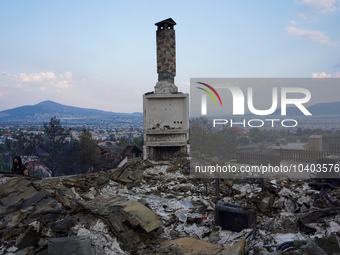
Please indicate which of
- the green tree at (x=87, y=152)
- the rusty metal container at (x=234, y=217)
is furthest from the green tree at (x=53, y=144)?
the rusty metal container at (x=234, y=217)

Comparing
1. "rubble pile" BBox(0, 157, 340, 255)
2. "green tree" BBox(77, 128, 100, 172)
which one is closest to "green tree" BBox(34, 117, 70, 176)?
"green tree" BBox(77, 128, 100, 172)

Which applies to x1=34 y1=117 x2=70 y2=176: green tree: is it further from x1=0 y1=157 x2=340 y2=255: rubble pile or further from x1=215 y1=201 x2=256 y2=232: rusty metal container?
x1=215 y1=201 x2=256 y2=232: rusty metal container

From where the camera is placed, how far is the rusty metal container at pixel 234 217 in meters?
4.64

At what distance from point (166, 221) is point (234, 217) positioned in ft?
4.27

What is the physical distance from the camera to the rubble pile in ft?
13.3

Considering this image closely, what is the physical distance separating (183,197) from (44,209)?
309 cm

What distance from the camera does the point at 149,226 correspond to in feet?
15.6

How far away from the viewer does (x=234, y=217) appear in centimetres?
483

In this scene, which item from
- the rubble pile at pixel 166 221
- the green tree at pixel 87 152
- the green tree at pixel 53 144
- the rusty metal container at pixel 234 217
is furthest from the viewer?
the green tree at pixel 53 144

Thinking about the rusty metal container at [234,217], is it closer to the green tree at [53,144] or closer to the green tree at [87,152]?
the green tree at [87,152]

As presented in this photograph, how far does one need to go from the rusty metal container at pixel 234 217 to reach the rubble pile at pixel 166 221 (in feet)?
0.33

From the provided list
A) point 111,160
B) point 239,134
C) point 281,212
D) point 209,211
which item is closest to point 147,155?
point 209,211

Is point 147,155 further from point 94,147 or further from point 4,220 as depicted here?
point 94,147

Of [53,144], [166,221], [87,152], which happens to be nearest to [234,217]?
[166,221]
